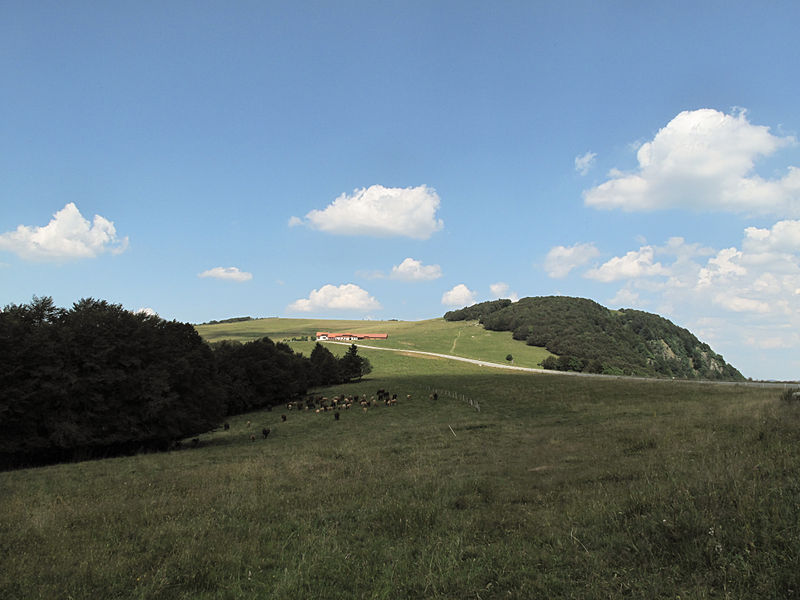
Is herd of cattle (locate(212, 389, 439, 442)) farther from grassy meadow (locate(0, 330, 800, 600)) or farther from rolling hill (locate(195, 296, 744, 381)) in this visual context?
rolling hill (locate(195, 296, 744, 381))

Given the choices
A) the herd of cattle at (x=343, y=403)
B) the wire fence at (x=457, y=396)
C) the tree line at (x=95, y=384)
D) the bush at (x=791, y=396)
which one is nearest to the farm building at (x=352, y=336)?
the wire fence at (x=457, y=396)

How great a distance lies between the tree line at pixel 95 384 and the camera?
102 feet

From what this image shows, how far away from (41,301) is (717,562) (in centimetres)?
4906

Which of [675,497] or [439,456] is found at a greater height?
[675,497]

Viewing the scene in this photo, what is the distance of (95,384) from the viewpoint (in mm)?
33844

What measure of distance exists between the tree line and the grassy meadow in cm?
1497

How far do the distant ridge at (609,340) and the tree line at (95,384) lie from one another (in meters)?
97.8

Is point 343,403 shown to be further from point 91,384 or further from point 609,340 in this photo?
point 609,340

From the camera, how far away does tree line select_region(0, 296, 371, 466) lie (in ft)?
102

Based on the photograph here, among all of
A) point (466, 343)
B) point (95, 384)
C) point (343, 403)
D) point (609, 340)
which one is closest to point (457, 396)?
point (343, 403)

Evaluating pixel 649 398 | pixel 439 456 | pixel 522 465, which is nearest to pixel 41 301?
pixel 439 456

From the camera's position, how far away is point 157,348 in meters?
39.0

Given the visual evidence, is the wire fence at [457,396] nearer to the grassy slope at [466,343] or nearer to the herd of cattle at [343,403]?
the herd of cattle at [343,403]

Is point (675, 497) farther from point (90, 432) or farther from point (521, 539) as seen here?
point (90, 432)
